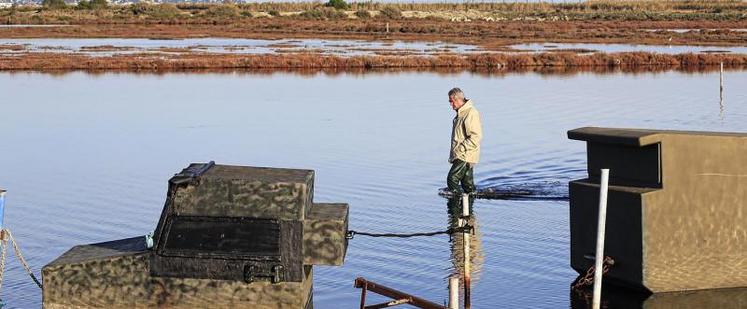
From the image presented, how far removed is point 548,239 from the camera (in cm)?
1619

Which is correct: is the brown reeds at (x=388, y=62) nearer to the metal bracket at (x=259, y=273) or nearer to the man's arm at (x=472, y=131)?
the man's arm at (x=472, y=131)

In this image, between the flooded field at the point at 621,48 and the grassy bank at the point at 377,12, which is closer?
the flooded field at the point at 621,48

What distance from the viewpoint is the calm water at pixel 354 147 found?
14852 mm

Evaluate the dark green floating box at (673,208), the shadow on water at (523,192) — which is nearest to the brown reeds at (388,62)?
the shadow on water at (523,192)

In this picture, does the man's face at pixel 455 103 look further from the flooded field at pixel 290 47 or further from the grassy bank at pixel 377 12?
the grassy bank at pixel 377 12

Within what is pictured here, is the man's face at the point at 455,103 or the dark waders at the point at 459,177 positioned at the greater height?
the man's face at the point at 455,103

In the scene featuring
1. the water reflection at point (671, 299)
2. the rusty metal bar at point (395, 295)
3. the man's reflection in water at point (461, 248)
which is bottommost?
the man's reflection in water at point (461, 248)

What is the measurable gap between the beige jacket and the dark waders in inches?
4.2

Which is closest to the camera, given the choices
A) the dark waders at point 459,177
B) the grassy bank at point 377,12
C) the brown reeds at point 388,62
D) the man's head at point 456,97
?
the man's head at point 456,97

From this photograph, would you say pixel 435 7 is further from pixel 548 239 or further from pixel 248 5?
pixel 548 239

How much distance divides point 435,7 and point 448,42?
74586 millimetres

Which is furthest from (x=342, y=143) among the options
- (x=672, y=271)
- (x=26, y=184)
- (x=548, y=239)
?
(x=672, y=271)

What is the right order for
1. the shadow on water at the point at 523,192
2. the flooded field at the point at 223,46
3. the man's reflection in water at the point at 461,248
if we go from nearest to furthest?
the man's reflection in water at the point at 461,248 < the shadow on water at the point at 523,192 < the flooded field at the point at 223,46

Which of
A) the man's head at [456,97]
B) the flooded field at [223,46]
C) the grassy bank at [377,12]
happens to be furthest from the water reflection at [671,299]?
the grassy bank at [377,12]
